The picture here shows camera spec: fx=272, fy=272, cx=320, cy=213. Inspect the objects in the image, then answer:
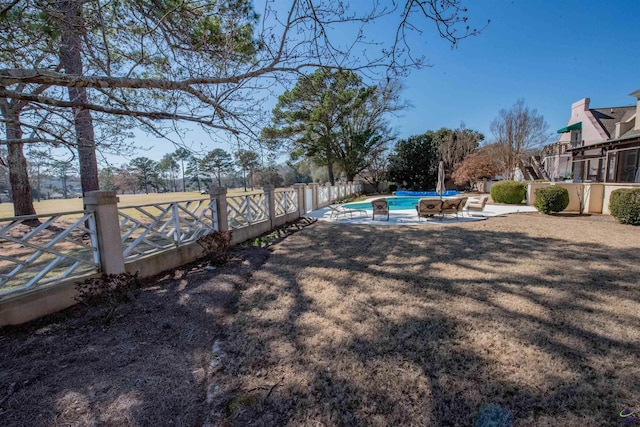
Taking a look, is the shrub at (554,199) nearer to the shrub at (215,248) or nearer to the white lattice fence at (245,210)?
the white lattice fence at (245,210)

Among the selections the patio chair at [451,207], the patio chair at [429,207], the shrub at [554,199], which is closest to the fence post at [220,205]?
the patio chair at [429,207]

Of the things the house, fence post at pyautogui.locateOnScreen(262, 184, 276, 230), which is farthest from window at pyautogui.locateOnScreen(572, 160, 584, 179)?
fence post at pyautogui.locateOnScreen(262, 184, 276, 230)

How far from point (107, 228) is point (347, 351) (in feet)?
12.2

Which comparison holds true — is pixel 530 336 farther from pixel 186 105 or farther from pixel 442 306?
pixel 186 105

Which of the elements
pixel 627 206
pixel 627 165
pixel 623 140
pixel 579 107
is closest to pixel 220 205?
pixel 627 206

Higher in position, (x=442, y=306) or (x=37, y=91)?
(x=37, y=91)

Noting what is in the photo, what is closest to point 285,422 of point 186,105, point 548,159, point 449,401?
point 449,401

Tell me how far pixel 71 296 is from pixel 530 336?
17.6ft

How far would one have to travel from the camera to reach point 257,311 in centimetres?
345

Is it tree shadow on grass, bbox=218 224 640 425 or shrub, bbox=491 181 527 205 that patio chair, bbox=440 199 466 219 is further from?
shrub, bbox=491 181 527 205

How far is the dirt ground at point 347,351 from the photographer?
6.25 ft

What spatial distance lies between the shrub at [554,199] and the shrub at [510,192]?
3.73 meters

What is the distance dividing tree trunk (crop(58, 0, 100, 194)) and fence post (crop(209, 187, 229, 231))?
2.36 meters

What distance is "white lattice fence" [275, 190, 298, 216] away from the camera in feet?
33.9
